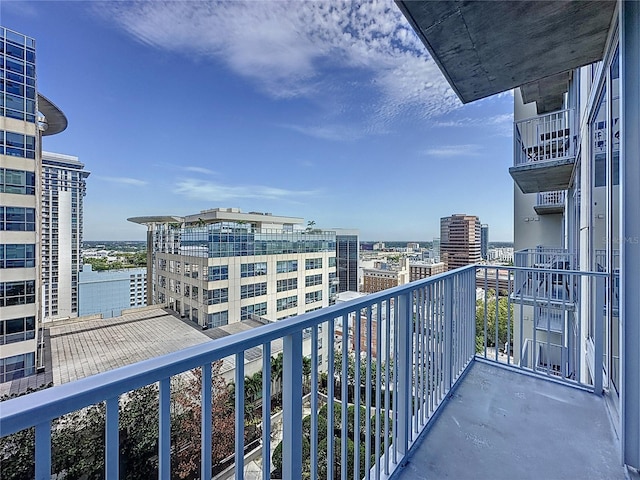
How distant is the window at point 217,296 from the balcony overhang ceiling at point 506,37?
37.1ft

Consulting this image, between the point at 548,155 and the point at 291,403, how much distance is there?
688 centimetres

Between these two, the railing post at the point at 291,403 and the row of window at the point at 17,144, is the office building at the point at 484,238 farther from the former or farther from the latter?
the row of window at the point at 17,144

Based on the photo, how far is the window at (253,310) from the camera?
42.6ft

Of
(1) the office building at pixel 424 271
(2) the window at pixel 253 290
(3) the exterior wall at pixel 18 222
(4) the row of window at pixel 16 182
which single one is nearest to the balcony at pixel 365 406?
(1) the office building at pixel 424 271

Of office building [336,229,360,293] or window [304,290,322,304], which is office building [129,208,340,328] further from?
office building [336,229,360,293]

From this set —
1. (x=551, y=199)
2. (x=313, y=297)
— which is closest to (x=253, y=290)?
(x=313, y=297)

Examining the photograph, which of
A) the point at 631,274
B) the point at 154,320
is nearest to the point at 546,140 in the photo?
the point at 631,274

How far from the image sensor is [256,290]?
45.7 ft

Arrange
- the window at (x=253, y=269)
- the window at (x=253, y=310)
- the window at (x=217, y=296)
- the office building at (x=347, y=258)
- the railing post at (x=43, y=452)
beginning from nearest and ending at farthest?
the railing post at (x=43, y=452), the window at (x=217, y=296), the window at (x=253, y=310), the window at (x=253, y=269), the office building at (x=347, y=258)

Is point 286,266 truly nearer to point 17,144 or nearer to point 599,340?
point 17,144

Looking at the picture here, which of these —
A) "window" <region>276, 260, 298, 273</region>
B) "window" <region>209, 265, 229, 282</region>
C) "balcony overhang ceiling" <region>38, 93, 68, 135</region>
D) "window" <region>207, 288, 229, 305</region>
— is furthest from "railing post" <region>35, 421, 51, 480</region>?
"window" <region>276, 260, 298, 273</region>

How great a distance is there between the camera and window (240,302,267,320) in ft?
42.6

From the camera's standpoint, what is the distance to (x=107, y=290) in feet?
18.3

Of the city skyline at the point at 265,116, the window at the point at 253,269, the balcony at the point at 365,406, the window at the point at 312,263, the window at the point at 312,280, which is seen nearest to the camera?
the balcony at the point at 365,406
